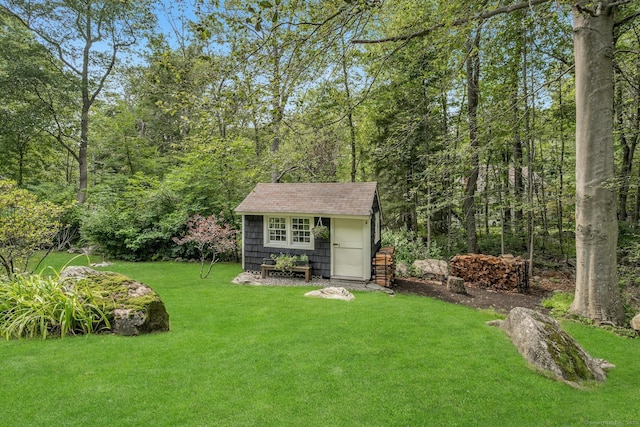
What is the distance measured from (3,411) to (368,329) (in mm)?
3710

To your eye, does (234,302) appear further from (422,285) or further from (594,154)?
(594,154)

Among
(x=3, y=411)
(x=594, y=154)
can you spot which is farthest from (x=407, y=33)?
(x=3, y=411)

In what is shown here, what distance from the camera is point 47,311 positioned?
395 centimetres

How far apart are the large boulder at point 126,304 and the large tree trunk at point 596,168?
22.6 feet

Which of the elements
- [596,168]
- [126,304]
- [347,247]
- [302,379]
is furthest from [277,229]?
[596,168]

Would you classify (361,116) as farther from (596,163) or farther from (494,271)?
(494,271)

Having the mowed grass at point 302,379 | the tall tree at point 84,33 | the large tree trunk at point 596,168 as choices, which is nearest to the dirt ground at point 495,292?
the large tree trunk at point 596,168

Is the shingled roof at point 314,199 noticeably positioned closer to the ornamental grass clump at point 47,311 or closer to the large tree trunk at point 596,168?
the large tree trunk at point 596,168

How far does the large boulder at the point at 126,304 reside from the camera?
399 centimetres

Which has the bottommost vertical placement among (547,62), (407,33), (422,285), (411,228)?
(422,285)

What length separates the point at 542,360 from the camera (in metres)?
3.38

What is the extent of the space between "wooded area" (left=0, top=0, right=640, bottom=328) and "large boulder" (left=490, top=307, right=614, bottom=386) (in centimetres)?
259

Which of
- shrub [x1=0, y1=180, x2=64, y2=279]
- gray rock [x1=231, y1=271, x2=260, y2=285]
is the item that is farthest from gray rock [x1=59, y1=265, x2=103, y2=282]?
gray rock [x1=231, y1=271, x2=260, y2=285]

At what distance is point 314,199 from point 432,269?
4.13 metres
